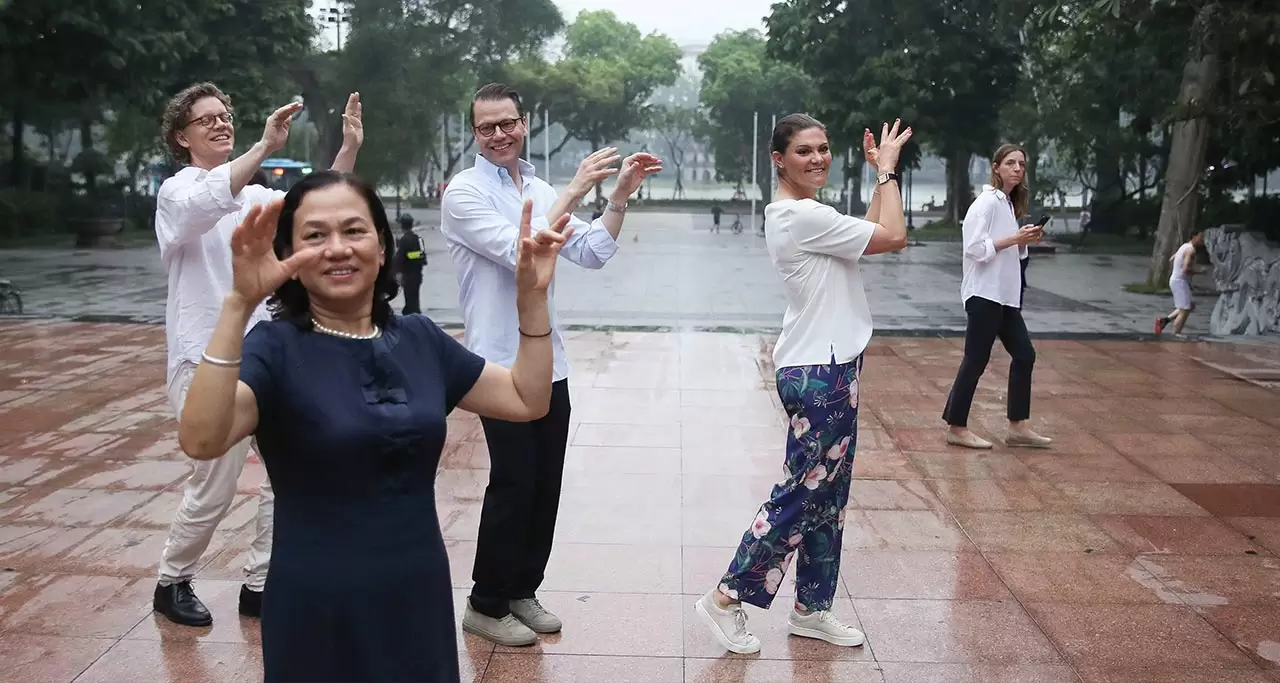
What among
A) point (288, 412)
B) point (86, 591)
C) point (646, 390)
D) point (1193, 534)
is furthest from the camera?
point (646, 390)

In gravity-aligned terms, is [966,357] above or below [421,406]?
below

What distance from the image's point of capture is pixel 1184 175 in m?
18.2

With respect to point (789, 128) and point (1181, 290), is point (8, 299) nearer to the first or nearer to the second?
point (789, 128)

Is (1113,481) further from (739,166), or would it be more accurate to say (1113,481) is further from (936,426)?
(739,166)

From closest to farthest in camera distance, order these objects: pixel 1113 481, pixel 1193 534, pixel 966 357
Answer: pixel 1193 534, pixel 1113 481, pixel 966 357

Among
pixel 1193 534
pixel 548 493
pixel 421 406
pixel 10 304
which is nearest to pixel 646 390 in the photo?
pixel 1193 534

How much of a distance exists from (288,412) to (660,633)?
7.57ft

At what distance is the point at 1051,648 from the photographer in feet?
13.2

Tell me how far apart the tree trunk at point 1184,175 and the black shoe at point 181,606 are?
54.3 feet

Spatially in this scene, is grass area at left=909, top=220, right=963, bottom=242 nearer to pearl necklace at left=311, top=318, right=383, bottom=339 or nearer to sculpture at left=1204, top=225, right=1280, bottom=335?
sculpture at left=1204, top=225, right=1280, bottom=335

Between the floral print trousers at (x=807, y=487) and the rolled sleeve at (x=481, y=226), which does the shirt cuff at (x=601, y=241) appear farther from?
the floral print trousers at (x=807, y=487)

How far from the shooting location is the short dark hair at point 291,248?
2.27 m

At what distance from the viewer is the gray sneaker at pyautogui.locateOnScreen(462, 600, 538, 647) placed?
13.2ft

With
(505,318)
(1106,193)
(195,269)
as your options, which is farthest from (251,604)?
(1106,193)
